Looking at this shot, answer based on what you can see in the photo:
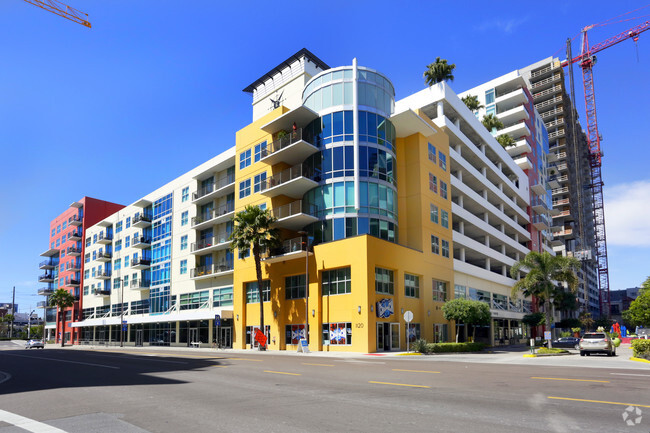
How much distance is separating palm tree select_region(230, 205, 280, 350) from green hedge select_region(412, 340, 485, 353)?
1470 cm

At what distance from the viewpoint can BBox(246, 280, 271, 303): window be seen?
4520 cm

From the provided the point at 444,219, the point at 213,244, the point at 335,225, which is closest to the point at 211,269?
the point at 213,244

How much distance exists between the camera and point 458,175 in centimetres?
5434

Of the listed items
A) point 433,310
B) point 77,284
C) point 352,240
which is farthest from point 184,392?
point 77,284

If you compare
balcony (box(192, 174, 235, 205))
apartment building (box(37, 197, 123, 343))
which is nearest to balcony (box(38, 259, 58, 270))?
apartment building (box(37, 197, 123, 343))

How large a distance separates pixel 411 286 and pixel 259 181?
59.6 ft

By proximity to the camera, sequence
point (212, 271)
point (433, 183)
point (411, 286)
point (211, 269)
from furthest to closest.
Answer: point (211, 269) < point (212, 271) < point (433, 183) < point (411, 286)

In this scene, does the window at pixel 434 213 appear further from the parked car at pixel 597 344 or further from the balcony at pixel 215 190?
the balcony at pixel 215 190

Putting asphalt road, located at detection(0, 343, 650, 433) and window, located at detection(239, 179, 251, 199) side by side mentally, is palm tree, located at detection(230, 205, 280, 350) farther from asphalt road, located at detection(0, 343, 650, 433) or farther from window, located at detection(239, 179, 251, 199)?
asphalt road, located at detection(0, 343, 650, 433)

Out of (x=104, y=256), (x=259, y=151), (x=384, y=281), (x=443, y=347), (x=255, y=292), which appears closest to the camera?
(x=443, y=347)

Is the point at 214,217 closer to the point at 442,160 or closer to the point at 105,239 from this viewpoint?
the point at 442,160

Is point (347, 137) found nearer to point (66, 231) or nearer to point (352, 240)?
point (352, 240)

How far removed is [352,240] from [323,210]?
4.62 m

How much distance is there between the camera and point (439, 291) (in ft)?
150
